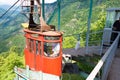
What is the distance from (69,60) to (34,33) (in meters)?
3.96

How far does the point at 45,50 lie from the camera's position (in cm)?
800

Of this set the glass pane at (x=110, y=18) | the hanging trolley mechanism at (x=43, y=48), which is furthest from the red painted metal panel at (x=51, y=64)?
the glass pane at (x=110, y=18)

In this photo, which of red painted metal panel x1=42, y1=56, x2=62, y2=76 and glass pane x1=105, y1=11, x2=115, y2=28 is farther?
glass pane x1=105, y1=11, x2=115, y2=28

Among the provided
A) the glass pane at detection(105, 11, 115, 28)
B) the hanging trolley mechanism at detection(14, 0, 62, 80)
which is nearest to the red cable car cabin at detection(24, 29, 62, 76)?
the hanging trolley mechanism at detection(14, 0, 62, 80)

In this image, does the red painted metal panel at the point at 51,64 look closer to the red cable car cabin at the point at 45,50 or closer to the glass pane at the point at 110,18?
the red cable car cabin at the point at 45,50

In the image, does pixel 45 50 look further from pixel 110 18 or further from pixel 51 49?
pixel 110 18

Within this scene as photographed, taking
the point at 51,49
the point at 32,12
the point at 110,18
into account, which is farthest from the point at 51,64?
the point at 110,18

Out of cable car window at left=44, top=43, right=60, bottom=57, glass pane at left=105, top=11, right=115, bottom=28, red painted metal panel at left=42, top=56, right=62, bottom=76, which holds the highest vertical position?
glass pane at left=105, top=11, right=115, bottom=28

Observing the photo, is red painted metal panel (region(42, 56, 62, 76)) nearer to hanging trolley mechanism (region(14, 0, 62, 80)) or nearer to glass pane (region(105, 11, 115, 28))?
hanging trolley mechanism (region(14, 0, 62, 80))

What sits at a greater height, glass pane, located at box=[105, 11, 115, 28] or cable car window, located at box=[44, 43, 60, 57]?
glass pane, located at box=[105, 11, 115, 28]

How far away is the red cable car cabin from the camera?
25.1 feet

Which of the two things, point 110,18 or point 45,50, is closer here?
point 45,50

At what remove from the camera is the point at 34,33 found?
7.86 metres

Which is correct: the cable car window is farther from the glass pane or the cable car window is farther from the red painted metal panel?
the glass pane
